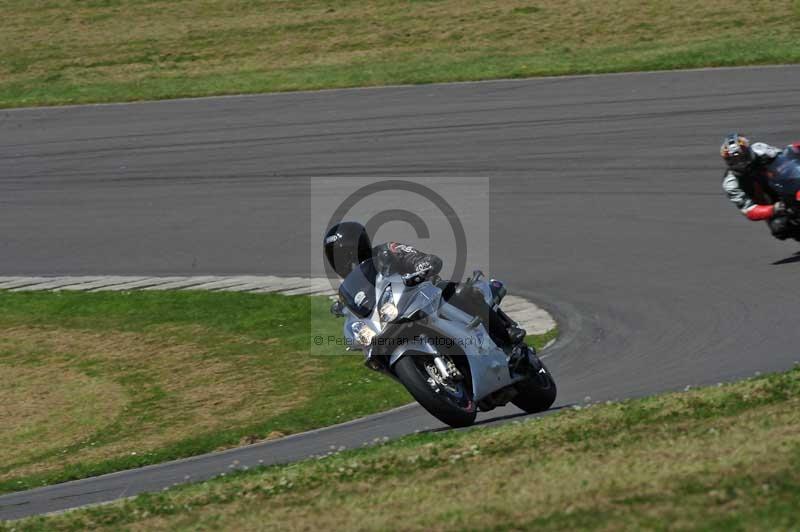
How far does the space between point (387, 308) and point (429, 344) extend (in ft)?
1.31

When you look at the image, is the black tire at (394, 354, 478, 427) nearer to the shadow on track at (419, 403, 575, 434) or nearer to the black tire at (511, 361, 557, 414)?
the shadow on track at (419, 403, 575, 434)

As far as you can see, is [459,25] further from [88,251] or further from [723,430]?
[723,430]

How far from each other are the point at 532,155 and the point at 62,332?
7.81 metres

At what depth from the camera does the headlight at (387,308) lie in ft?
30.7

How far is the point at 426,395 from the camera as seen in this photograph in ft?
30.4

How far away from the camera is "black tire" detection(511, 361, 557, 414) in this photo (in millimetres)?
10289

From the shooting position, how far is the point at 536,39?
27.5 meters

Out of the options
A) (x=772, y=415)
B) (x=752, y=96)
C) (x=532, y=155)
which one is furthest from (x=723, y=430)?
(x=752, y=96)

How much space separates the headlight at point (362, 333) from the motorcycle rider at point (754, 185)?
20.9 feet

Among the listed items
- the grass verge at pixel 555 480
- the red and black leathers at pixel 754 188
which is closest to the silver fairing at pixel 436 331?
Answer: the grass verge at pixel 555 480

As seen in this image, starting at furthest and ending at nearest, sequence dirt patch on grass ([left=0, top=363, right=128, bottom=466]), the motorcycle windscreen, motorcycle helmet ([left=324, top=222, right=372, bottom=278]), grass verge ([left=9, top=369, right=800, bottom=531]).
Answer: dirt patch on grass ([left=0, top=363, right=128, bottom=466]) < motorcycle helmet ([left=324, top=222, right=372, bottom=278]) < the motorcycle windscreen < grass verge ([left=9, top=369, right=800, bottom=531])

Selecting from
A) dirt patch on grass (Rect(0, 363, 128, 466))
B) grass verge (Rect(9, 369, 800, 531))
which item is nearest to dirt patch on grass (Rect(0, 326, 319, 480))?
dirt patch on grass (Rect(0, 363, 128, 466))

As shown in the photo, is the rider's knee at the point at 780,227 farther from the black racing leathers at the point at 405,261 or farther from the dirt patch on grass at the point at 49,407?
the dirt patch on grass at the point at 49,407

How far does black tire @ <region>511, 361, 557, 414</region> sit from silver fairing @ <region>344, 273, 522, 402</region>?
36 centimetres
